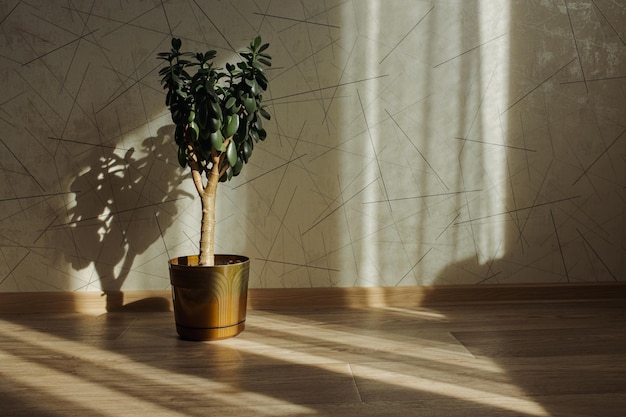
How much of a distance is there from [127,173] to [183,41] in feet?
1.83

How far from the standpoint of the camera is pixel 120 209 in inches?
87.6

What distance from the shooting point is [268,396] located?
1393 millimetres

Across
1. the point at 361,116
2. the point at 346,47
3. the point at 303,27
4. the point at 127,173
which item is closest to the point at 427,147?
the point at 361,116

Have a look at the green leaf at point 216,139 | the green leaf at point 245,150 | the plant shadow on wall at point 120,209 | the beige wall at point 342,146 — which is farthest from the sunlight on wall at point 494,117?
the plant shadow on wall at point 120,209

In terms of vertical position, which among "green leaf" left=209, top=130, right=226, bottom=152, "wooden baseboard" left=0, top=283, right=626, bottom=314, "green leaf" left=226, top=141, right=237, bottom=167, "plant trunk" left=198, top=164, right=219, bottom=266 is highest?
"green leaf" left=209, top=130, right=226, bottom=152

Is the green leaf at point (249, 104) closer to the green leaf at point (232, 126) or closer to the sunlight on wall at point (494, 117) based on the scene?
the green leaf at point (232, 126)

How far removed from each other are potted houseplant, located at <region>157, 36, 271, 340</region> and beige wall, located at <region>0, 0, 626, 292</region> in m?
0.36

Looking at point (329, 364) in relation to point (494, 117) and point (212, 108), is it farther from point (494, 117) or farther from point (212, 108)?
point (494, 117)

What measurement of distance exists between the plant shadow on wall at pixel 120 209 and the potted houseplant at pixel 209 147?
1.19 feet

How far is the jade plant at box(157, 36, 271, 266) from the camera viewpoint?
69.5 inches

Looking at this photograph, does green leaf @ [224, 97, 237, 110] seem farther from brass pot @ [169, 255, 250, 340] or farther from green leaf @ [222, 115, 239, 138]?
brass pot @ [169, 255, 250, 340]

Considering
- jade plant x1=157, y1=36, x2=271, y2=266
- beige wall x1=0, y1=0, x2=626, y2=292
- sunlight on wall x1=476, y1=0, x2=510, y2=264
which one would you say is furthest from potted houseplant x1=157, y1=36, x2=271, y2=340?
sunlight on wall x1=476, y1=0, x2=510, y2=264

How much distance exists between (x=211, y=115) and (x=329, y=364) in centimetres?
83

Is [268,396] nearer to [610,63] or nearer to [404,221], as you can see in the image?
[404,221]
